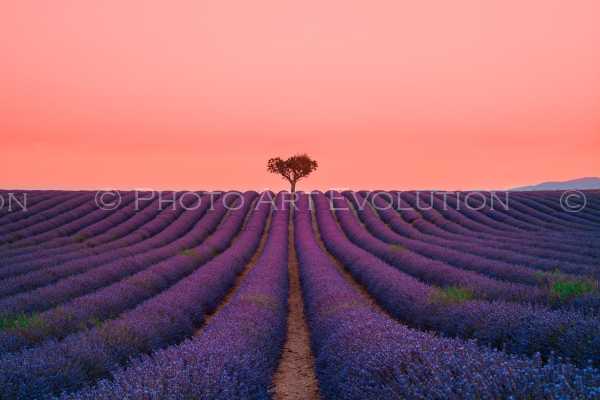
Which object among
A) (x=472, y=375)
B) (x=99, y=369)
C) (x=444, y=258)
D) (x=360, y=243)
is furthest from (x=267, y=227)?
(x=472, y=375)

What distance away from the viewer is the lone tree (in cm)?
4681

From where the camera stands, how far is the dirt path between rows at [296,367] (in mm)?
5828

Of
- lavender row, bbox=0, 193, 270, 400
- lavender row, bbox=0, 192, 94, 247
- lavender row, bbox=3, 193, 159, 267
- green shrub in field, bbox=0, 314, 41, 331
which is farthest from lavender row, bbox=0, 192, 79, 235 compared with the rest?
lavender row, bbox=0, 193, 270, 400

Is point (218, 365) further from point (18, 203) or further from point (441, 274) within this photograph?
point (18, 203)

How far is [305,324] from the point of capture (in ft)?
29.9

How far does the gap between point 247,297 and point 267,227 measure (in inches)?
731

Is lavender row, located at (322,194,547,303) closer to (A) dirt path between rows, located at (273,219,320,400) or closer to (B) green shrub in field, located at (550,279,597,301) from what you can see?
(B) green shrub in field, located at (550,279,597,301)

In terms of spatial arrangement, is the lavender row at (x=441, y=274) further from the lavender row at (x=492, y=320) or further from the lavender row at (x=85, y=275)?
the lavender row at (x=85, y=275)

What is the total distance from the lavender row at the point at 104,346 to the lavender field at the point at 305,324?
2cm

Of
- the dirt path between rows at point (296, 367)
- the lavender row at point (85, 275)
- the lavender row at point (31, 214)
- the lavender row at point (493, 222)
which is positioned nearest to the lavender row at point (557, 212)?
the lavender row at point (493, 222)

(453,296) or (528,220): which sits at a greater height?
(528,220)

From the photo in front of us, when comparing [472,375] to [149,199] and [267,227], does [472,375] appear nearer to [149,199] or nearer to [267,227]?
[267,227]

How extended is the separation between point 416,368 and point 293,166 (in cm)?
4385

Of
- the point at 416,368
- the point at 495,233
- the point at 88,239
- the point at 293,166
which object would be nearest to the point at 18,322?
the point at 416,368
